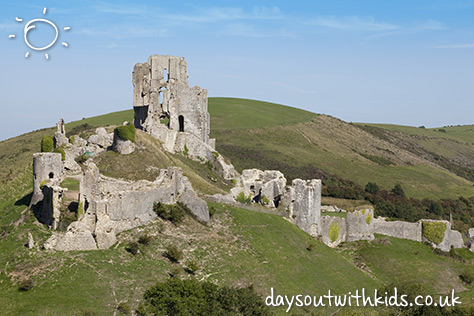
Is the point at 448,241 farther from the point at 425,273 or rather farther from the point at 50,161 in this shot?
the point at 50,161

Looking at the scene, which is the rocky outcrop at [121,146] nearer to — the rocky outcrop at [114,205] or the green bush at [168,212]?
the rocky outcrop at [114,205]

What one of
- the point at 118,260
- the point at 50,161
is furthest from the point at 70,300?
the point at 50,161

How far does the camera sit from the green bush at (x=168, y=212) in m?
44.5

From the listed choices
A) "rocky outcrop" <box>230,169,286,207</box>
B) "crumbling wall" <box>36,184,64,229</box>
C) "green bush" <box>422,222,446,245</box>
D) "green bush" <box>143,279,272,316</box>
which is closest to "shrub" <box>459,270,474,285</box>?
"green bush" <box>422,222,446,245</box>

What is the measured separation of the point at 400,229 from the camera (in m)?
61.7

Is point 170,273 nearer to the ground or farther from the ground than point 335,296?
farther from the ground

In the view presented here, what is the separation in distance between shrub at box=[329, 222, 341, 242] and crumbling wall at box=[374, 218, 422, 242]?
17.8 ft

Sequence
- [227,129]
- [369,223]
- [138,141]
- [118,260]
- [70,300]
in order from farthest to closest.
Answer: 1. [227,129]
2. [138,141]
3. [369,223]
4. [118,260]
5. [70,300]

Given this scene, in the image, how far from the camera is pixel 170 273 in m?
38.5

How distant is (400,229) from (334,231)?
7726 millimetres

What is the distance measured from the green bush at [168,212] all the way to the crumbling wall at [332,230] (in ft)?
55.6

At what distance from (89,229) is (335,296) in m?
17.6

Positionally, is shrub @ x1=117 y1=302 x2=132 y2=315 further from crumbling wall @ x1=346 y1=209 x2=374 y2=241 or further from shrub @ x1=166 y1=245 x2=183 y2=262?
crumbling wall @ x1=346 y1=209 x2=374 y2=241

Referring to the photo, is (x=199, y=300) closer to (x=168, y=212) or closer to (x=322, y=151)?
(x=168, y=212)
